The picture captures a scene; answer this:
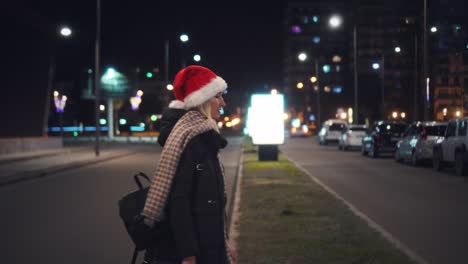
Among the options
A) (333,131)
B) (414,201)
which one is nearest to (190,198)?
(414,201)

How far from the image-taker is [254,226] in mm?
11781

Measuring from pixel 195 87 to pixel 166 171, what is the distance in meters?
0.59

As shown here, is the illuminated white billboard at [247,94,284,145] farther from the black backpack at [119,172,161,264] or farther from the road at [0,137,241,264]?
the black backpack at [119,172,161,264]

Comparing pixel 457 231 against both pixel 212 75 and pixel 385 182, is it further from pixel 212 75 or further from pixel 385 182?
pixel 385 182

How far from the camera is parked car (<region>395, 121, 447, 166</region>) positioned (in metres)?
28.3

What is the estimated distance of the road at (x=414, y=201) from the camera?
1077cm

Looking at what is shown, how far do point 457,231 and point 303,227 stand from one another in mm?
2442

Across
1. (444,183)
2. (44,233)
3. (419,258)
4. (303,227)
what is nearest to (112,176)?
(444,183)

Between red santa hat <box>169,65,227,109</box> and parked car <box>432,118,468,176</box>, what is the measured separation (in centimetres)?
1974

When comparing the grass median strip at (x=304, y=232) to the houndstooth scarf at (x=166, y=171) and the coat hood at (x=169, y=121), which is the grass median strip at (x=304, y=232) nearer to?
the coat hood at (x=169, y=121)

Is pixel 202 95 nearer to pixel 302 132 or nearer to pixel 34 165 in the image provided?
pixel 34 165

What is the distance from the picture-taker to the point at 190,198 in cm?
434

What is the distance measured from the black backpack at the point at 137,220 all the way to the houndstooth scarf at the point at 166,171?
4 centimetres

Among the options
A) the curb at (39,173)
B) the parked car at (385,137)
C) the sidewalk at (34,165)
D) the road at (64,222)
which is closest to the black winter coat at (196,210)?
the road at (64,222)
